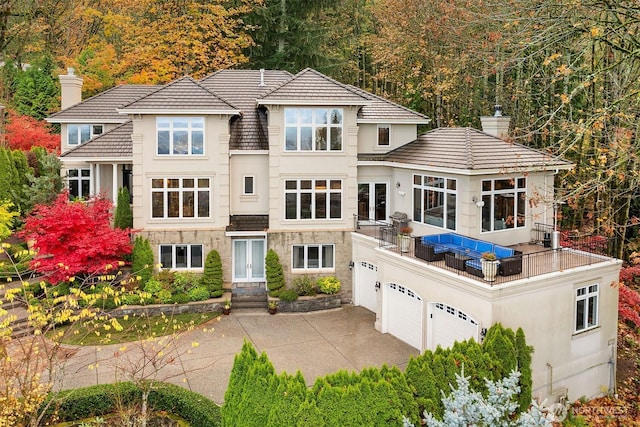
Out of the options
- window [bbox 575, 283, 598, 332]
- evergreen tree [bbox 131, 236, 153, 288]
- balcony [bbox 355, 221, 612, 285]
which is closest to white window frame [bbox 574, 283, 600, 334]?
window [bbox 575, 283, 598, 332]

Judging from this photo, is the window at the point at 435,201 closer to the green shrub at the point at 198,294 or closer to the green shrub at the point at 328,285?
the green shrub at the point at 328,285

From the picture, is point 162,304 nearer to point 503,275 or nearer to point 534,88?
point 503,275

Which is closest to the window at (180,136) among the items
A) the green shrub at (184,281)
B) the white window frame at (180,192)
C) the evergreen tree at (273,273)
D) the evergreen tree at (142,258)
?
the white window frame at (180,192)

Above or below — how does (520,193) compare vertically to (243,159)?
below

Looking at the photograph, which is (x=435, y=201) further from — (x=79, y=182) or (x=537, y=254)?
(x=79, y=182)

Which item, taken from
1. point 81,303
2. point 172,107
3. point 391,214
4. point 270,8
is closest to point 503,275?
point 391,214

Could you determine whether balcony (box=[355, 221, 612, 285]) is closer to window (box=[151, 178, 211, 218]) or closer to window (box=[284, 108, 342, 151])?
window (box=[284, 108, 342, 151])
